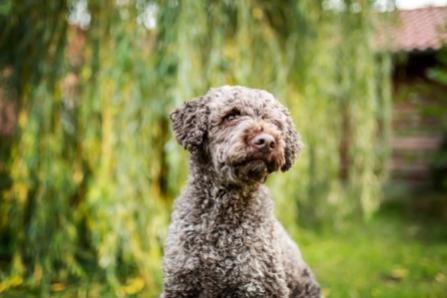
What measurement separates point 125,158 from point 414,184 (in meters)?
8.07

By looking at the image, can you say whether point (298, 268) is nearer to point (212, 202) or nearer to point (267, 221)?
point (267, 221)

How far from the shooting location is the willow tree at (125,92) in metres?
4.21

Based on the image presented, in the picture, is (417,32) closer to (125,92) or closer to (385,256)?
(385,256)

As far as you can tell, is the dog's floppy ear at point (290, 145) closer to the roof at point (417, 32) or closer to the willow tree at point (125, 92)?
the willow tree at point (125, 92)

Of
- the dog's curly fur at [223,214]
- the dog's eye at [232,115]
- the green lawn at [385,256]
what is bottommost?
the green lawn at [385,256]

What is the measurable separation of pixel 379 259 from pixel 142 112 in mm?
3281

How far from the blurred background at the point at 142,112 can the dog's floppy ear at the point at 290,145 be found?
1.44 metres

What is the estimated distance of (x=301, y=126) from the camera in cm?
572

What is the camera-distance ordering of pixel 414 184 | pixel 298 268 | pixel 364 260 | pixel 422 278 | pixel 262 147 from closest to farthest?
1. pixel 262 147
2. pixel 298 268
3. pixel 422 278
4. pixel 364 260
5. pixel 414 184

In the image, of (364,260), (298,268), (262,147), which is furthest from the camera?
(364,260)

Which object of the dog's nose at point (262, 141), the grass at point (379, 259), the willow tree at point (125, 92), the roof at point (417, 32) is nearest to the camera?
the dog's nose at point (262, 141)

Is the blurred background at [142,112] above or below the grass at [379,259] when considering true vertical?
above

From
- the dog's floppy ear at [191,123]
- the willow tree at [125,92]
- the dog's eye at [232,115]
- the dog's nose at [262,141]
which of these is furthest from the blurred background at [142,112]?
the dog's nose at [262,141]

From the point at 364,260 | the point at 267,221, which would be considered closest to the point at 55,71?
the point at 267,221
